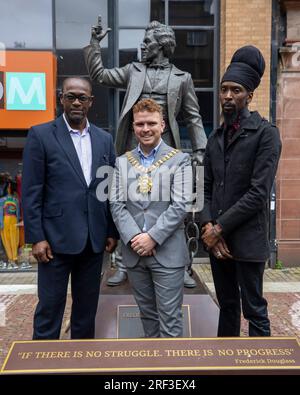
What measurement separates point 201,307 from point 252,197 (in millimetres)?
1403

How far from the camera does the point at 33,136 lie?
3.07 meters

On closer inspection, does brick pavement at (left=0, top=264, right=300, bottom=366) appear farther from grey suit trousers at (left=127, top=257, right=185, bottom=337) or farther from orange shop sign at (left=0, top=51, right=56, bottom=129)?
orange shop sign at (left=0, top=51, right=56, bottom=129)

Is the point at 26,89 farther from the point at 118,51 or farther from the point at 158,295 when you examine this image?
the point at 158,295

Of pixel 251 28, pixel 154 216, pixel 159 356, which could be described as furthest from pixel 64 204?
pixel 251 28

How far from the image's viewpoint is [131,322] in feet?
12.7

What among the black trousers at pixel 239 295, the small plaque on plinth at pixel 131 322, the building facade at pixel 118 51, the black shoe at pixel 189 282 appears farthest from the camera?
the building facade at pixel 118 51

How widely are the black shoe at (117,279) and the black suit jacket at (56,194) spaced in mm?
1334

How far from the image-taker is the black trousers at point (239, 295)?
309cm

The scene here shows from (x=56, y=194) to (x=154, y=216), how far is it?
2.24 feet

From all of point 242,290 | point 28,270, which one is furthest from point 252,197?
point 28,270

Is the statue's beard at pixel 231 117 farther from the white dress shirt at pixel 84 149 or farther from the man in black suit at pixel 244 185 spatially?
the white dress shirt at pixel 84 149

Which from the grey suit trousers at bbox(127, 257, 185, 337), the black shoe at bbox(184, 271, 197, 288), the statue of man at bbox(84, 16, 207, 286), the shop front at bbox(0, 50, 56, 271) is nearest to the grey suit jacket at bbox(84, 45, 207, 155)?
the statue of man at bbox(84, 16, 207, 286)

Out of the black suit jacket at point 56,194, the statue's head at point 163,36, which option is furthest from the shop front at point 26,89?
the black suit jacket at point 56,194

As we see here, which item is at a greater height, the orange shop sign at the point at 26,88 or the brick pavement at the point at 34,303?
the orange shop sign at the point at 26,88
